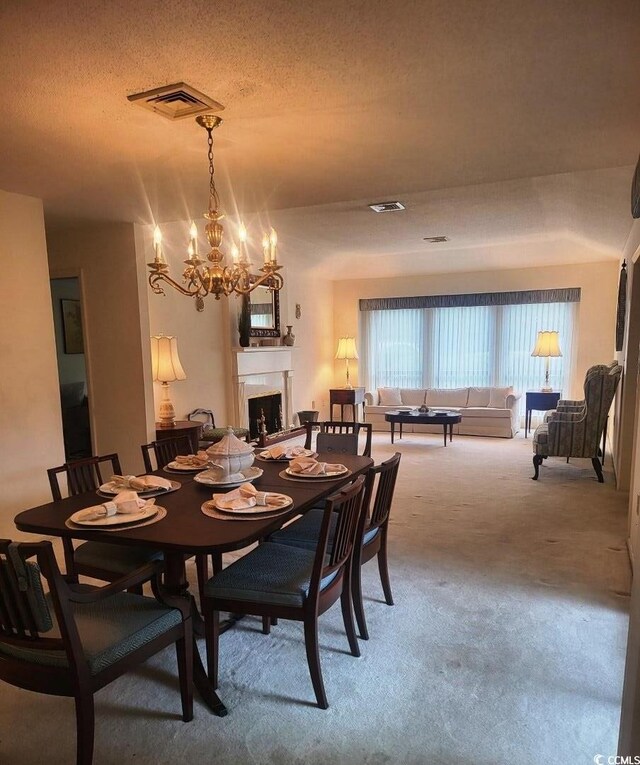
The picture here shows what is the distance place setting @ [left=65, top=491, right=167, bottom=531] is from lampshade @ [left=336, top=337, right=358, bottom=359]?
639 cm

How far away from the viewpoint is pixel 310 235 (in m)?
5.93

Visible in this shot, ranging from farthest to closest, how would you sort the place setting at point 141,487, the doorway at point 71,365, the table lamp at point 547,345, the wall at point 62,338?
the table lamp at point 547,345, the wall at point 62,338, the doorway at point 71,365, the place setting at point 141,487

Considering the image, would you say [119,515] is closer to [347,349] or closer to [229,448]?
[229,448]

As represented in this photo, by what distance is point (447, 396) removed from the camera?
8.07 metres

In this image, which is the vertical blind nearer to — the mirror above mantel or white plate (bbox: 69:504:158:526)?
the mirror above mantel

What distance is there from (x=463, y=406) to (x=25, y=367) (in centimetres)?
620

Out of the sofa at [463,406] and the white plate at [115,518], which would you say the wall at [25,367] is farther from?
the sofa at [463,406]

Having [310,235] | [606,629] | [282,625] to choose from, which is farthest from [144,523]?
[310,235]

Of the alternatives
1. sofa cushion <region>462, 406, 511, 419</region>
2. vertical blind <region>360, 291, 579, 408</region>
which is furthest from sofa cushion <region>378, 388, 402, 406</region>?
sofa cushion <region>462, 406, 511, 419</region>

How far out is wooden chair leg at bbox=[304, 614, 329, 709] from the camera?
1949 millimetres

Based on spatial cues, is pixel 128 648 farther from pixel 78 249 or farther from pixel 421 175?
pixel 78 249

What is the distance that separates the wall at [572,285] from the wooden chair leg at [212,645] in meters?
6.93

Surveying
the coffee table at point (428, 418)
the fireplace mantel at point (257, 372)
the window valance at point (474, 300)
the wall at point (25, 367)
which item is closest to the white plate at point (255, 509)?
the wall at point (25, 367)

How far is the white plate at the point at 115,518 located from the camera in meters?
1.97
